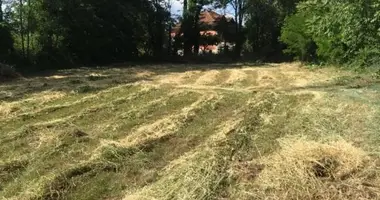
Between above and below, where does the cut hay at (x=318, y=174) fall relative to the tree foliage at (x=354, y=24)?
below

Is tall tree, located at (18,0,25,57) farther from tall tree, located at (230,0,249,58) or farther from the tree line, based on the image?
tall tree, located at (230,0,249,58)

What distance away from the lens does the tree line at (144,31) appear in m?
13.0

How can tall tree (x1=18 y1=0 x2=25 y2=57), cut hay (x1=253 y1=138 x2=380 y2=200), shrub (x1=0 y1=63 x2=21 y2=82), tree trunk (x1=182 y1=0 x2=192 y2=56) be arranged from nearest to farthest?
cut hay (x1=253 y1=138 x2=380 y2=200)
shrub (x1=0 y1=63 x2=21 y2=82)
tall tree (x1=18 y1=0 x2=25 y2=57)
tree trunk (x1=182 y1=0 x2=192 y2=56)

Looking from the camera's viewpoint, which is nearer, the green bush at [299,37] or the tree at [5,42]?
the tree at [5,42]

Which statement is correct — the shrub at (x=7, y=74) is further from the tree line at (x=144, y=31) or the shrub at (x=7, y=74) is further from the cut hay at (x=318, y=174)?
the cut hay at (x=318, y=174)

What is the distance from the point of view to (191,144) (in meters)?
7.32

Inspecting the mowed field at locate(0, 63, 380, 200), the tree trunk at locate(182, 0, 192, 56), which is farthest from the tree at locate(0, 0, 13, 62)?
the tree trunk at locate(182, 0, 192, 56)

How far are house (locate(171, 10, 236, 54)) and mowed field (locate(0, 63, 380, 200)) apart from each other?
25.7m

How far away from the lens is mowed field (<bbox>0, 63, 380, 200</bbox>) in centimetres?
A: 541

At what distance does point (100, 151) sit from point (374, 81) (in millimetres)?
9869

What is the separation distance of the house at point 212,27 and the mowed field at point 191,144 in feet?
84.3

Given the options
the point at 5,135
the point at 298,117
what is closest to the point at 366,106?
the point at 298,117

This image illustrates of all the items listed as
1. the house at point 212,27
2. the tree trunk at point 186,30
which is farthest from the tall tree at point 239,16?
the tree trunk at point 186,30

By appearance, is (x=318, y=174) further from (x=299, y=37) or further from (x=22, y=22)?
(x=22, y=22)
